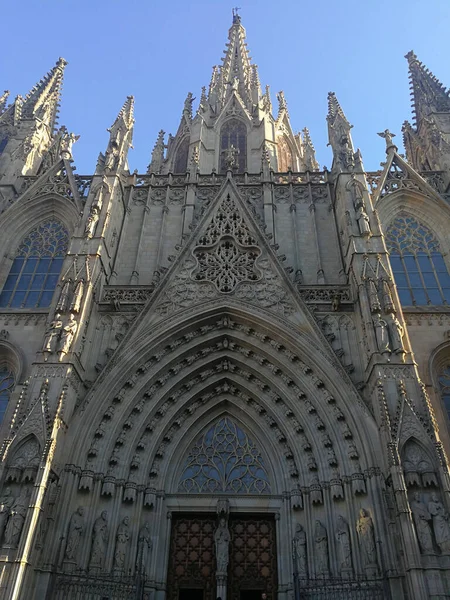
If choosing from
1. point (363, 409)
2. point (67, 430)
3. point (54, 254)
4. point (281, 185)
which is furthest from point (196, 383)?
point (281, 185)

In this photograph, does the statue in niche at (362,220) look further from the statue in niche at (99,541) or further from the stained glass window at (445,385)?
the statue in niche at (99,541)

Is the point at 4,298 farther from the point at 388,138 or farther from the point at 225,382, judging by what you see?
the point at 388,138

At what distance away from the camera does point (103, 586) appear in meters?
10.8

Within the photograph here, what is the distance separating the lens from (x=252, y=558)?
12828 millimetres

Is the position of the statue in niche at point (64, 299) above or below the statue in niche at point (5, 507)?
above

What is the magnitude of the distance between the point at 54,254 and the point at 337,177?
36.8 ft

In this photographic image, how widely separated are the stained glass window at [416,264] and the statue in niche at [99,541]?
37.3ft

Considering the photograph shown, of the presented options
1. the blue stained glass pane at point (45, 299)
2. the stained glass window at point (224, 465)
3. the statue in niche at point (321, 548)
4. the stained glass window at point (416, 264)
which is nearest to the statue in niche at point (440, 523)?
the statue in niche at point (321, 548)

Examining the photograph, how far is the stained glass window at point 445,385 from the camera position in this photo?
1419cm

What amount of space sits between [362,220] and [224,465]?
8.99 meters

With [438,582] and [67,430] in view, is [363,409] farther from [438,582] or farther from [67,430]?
[67,430]

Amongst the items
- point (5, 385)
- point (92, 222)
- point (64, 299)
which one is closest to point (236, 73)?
point (92, 222)

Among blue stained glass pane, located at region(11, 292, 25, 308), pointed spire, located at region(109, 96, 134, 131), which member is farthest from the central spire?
blue stained glass pane, located at region(11, 292, 25, 308)

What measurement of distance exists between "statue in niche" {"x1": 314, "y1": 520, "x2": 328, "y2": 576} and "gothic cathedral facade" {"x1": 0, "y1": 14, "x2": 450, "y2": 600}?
5 centimetres
